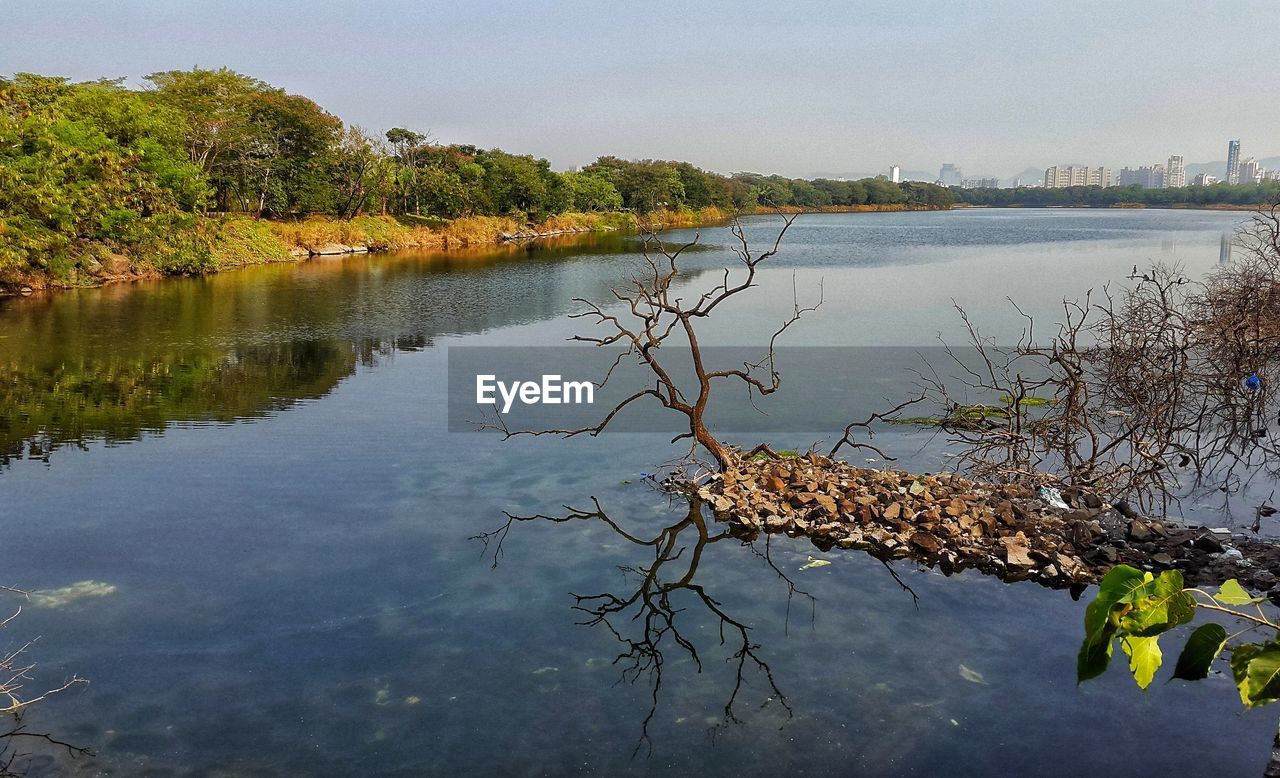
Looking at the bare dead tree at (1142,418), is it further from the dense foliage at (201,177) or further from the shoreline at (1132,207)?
the shoreline at (1132,207)

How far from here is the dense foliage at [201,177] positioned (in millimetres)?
29453

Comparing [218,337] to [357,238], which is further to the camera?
[357,238]

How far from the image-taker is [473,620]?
29.3 feet

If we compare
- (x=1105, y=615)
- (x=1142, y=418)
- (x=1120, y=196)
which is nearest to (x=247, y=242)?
(x=1142, y=418)

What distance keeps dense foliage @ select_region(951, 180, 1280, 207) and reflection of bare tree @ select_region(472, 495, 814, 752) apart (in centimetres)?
10847

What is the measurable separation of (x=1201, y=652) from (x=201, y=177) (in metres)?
42.5

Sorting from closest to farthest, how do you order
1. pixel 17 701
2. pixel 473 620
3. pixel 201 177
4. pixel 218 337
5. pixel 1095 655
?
pixel 1095 655
pixel 17 701
pixel 473 620
pixel 218 337
pixel 201 177

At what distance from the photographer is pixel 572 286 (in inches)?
1443

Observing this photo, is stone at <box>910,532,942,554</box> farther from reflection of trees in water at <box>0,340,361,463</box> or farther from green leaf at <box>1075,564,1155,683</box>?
reflection of trees in water at <box>0,340,361,463</box>

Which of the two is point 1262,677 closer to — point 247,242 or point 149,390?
point 149,390

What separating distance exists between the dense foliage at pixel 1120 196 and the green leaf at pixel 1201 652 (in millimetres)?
114369

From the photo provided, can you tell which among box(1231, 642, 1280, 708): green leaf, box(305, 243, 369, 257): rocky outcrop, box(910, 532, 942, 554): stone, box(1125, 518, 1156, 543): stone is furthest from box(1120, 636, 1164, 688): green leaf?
box(305, 243, 369, 257): rocky outcrop

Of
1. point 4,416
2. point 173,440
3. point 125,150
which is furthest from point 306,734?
point 125,150

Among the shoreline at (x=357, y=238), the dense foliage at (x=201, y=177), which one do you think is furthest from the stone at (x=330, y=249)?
the dense foliage at (x=201, y=177)
